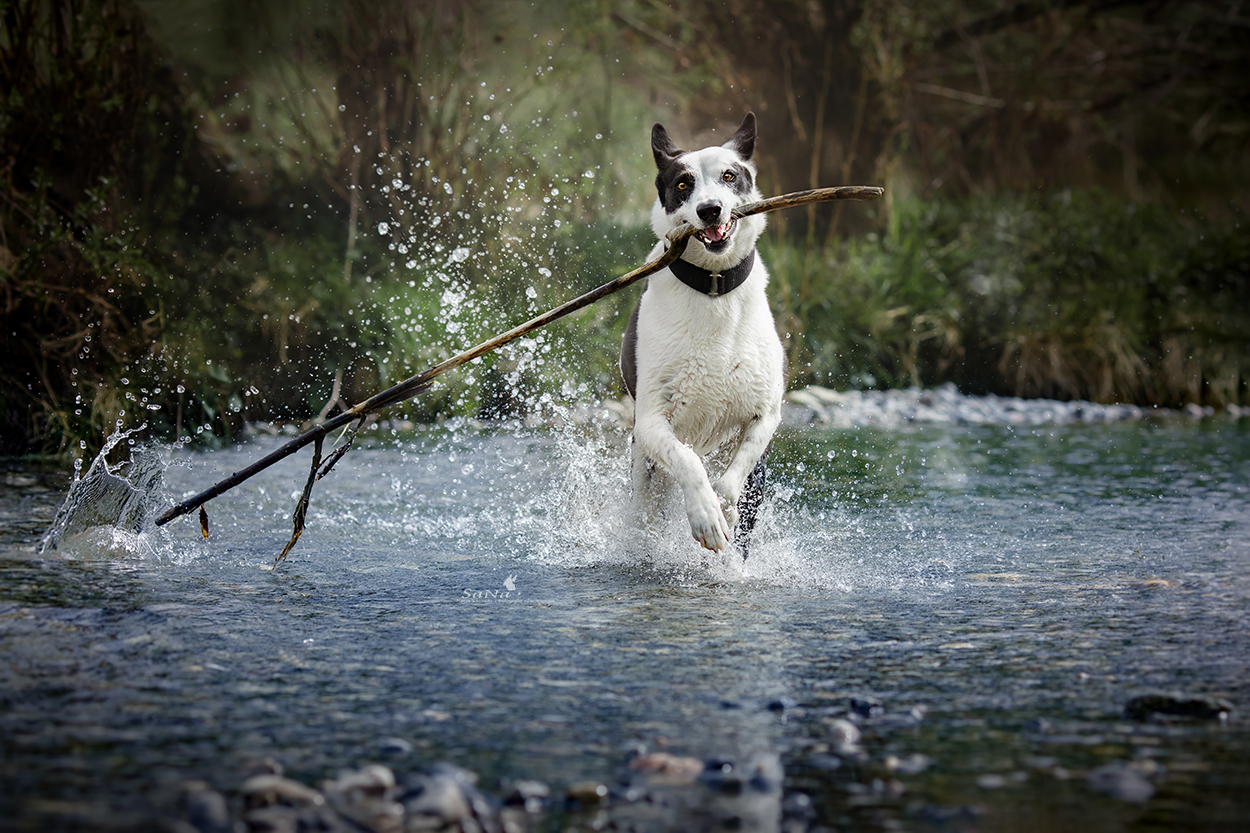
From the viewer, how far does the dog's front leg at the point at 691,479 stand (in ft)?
12.3

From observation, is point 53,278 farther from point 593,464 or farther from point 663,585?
point 663,585

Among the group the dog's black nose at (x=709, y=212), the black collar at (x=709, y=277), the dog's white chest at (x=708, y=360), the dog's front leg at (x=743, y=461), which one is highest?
the dog's black nose at (x=709, y=212)

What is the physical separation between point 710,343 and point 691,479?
0.58m

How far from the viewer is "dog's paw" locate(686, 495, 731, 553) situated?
3.73 metres

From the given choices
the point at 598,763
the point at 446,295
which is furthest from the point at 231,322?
the point at 598,763

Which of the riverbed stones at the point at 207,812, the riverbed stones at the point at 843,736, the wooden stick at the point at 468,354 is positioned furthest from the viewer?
the wooden stick at the point at 468,354

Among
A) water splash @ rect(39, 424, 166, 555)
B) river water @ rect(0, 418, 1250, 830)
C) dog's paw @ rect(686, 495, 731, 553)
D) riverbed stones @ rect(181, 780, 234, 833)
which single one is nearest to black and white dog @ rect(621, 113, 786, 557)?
dog's paw @ rect(686, 495, 731, 553)

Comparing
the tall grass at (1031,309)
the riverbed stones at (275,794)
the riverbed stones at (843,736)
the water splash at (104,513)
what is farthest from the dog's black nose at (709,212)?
the tall grass at (1031,309)

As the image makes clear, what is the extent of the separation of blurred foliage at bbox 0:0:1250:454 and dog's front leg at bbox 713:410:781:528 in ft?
12.4

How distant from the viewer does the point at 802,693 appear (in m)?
2.62

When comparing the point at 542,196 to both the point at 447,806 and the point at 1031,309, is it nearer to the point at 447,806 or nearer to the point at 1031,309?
the point at 1031,309

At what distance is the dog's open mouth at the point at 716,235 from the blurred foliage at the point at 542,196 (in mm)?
3882

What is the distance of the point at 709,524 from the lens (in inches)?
147

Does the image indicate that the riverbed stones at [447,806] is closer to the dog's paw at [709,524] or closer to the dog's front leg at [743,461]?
the dog's paw at [709,524]
